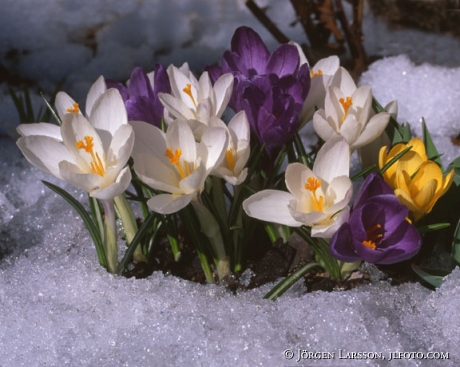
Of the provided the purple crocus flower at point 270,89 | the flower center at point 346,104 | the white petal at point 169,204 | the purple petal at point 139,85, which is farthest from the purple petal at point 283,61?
the white petal at point 169,204

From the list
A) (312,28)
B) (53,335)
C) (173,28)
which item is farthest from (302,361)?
(173,28)

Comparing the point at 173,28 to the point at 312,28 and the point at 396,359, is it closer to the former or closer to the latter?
the point at 312,28

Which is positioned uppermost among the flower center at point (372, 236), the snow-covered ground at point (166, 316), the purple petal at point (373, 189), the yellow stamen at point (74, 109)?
the yellow stamen at point (74, 109)

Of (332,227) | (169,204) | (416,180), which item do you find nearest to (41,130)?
(169,204)

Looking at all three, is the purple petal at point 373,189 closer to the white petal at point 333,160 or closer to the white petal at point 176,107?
the white petal at point 333,160

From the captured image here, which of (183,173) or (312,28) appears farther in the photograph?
(312,28)

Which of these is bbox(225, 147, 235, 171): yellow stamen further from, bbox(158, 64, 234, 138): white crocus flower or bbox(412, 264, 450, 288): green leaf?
bbox(412, 264, 450, 288): green leaf
